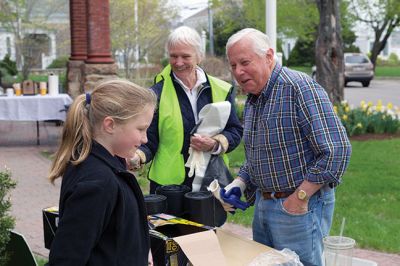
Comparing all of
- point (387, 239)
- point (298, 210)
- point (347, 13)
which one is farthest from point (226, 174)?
point (347, 13)

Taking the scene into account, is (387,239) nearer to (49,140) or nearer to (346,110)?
(346,110)

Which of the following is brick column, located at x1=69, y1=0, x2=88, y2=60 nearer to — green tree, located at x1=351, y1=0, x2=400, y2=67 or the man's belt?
the man's belt

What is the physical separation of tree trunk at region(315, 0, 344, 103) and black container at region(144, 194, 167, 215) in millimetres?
10500

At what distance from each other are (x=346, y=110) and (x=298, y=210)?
9.79 meters

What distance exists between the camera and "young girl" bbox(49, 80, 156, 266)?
82.0 inches

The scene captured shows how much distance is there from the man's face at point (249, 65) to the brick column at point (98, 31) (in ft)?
29.9

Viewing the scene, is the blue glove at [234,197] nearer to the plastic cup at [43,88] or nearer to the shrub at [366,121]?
the shrub at [366,121]

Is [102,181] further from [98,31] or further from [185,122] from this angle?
[98,31]

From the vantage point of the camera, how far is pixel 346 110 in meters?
12.3

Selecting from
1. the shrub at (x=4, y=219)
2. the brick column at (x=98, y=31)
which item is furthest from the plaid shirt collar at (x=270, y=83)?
the brick column at (x=98, y=31)

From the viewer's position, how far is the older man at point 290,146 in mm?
2854

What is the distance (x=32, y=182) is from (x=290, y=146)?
675 centimetres

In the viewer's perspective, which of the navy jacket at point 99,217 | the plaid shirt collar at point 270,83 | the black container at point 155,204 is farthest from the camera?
the black container at point 155,204

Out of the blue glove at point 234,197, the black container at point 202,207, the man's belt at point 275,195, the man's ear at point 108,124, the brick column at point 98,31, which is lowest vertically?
the black container at point 202,207
